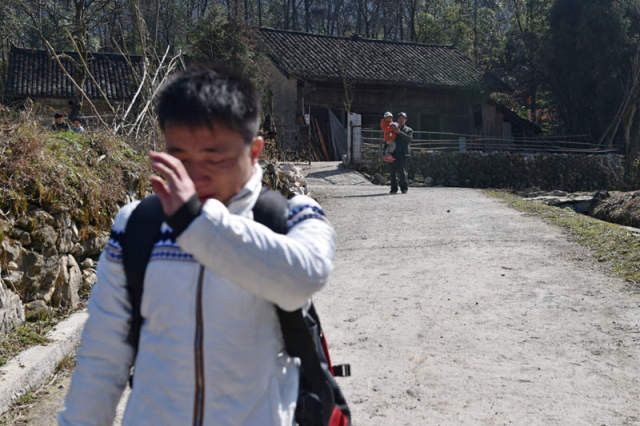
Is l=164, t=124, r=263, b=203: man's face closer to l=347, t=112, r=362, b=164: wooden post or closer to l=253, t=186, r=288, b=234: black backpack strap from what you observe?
l=253, t=186, r=288, b=234: black backpack strap

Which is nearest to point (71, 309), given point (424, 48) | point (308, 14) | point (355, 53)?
point (355, 53)

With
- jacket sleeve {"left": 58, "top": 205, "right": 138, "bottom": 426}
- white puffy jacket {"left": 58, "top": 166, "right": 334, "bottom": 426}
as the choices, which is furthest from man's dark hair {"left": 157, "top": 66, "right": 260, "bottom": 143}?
jacket sleeve {"left": 58, "top": 205, "right": 138, "bottom": 426}

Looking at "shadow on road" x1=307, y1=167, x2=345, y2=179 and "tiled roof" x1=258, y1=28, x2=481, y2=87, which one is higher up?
"tiled roof" x1=258, y1=28, x2=481, y2=87

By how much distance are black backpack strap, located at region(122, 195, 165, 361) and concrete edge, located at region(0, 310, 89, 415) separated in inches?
90.3

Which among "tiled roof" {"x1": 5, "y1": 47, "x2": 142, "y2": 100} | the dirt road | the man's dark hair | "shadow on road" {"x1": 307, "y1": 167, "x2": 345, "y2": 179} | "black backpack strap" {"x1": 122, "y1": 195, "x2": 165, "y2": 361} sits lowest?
the dirt road

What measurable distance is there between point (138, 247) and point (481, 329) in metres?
3.73

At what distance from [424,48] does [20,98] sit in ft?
56.6

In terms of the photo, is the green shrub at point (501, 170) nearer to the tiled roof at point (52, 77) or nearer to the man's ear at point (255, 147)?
the tiled roof at point (52, 77)

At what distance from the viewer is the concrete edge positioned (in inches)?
136

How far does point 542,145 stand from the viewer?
22297mm

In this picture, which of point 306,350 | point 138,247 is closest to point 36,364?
point 138,247

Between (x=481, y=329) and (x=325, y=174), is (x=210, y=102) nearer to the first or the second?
(x=481, y=329)

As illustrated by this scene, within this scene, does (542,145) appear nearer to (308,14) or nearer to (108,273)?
(108,273)

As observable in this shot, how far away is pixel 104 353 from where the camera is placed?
1495mm
